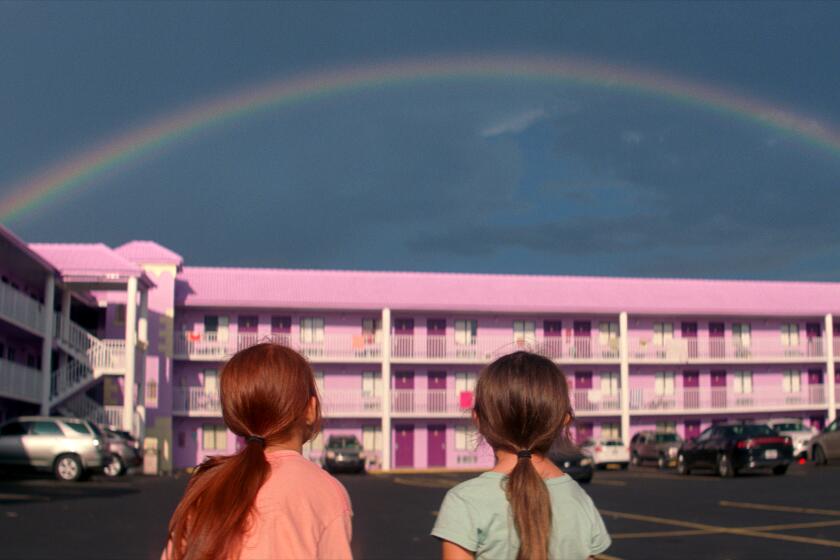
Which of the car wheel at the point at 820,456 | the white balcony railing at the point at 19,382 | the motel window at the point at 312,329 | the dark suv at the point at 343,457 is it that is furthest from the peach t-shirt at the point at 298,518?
the motel window at the point at 312,329

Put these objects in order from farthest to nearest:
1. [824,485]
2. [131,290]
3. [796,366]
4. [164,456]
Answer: [796,366]
[164,456]
[131,290]
[824,485]

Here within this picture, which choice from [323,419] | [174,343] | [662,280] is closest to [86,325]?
[174,343]

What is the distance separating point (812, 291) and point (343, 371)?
2692 cm

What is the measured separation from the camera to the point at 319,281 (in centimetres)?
5125

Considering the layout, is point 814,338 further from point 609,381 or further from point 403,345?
point 403,345

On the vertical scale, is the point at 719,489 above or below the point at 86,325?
below

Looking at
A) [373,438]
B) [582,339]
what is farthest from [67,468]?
[582,339]

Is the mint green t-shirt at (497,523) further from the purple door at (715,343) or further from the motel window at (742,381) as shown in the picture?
the motel window at (742,381)

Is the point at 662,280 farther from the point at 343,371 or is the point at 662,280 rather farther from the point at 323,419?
the point at 323,419

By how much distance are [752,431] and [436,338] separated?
23.6 metres

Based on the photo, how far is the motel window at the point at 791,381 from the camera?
5419 cm

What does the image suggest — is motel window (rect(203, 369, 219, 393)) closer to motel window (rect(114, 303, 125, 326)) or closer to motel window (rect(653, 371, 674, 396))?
motel window (rect(114, 303, 125, 326))

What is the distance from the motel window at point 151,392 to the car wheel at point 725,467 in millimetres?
26169

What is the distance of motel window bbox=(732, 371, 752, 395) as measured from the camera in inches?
2121
